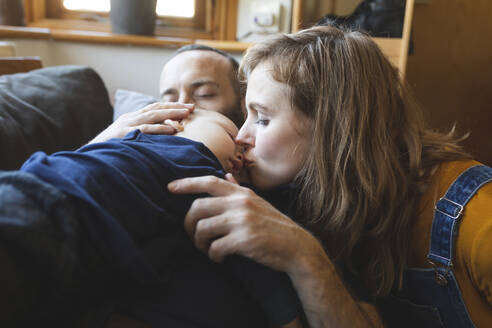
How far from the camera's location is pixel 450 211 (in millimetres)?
922

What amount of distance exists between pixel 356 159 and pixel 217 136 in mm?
325

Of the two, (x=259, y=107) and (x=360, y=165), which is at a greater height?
(x=259, y=107)

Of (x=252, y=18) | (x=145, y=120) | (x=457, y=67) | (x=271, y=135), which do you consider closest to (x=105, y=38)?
(x=252, y=18)

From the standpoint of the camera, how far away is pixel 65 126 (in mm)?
1338

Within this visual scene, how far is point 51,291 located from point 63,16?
8.14 ft

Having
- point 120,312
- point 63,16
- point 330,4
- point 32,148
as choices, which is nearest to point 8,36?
point 63,16

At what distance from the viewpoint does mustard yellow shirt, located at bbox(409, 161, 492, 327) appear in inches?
33.6

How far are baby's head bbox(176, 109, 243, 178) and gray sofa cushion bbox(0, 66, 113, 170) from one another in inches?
17.8

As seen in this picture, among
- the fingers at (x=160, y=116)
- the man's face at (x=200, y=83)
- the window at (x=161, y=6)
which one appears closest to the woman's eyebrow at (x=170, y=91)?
the man's face at (x=200, y=83)

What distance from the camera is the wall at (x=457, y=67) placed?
294cm

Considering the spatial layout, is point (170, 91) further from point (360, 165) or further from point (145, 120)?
point (360, 165)

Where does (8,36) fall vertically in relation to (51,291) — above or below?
above

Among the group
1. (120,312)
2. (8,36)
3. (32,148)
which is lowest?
(120,312)

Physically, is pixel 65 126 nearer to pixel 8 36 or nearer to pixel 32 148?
pixel 32 148
